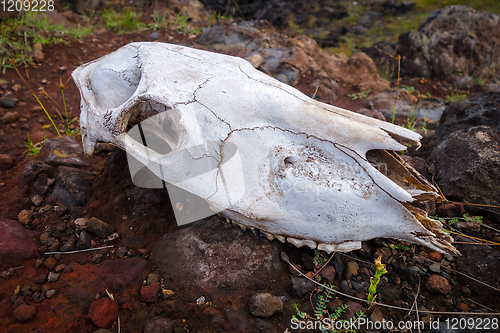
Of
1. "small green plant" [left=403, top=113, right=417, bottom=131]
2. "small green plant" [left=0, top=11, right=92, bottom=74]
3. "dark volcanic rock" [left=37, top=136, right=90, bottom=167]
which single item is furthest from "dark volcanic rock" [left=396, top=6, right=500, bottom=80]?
"small green plant" [left=0, top=11, right=92, bottom=74]

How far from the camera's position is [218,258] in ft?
6.44

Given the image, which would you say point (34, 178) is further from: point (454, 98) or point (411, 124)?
point (454, 98)

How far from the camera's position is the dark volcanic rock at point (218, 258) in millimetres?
1873

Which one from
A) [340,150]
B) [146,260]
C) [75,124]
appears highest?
[340,150]

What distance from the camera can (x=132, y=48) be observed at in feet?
7.64

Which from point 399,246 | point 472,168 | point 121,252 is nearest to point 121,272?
point 121,252

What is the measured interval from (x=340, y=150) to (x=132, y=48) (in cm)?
182

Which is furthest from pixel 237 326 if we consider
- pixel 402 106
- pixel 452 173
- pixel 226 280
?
pixel 402 106

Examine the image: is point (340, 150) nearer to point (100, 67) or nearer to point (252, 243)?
point (252, 243)

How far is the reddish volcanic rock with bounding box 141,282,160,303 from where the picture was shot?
1781mm

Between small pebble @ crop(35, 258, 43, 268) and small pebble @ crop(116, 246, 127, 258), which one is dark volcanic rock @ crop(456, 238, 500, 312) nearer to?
small pebble @ crop(116, 246, 127, 258)

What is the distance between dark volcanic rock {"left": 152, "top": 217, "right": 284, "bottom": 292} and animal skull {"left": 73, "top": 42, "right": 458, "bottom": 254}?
17 cm

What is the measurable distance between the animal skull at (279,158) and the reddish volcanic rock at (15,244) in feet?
2.97

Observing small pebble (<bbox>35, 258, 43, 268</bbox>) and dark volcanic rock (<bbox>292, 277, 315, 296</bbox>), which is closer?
dark volcanic rock (<bbox>292, 277, 315, 296</bbox>)
